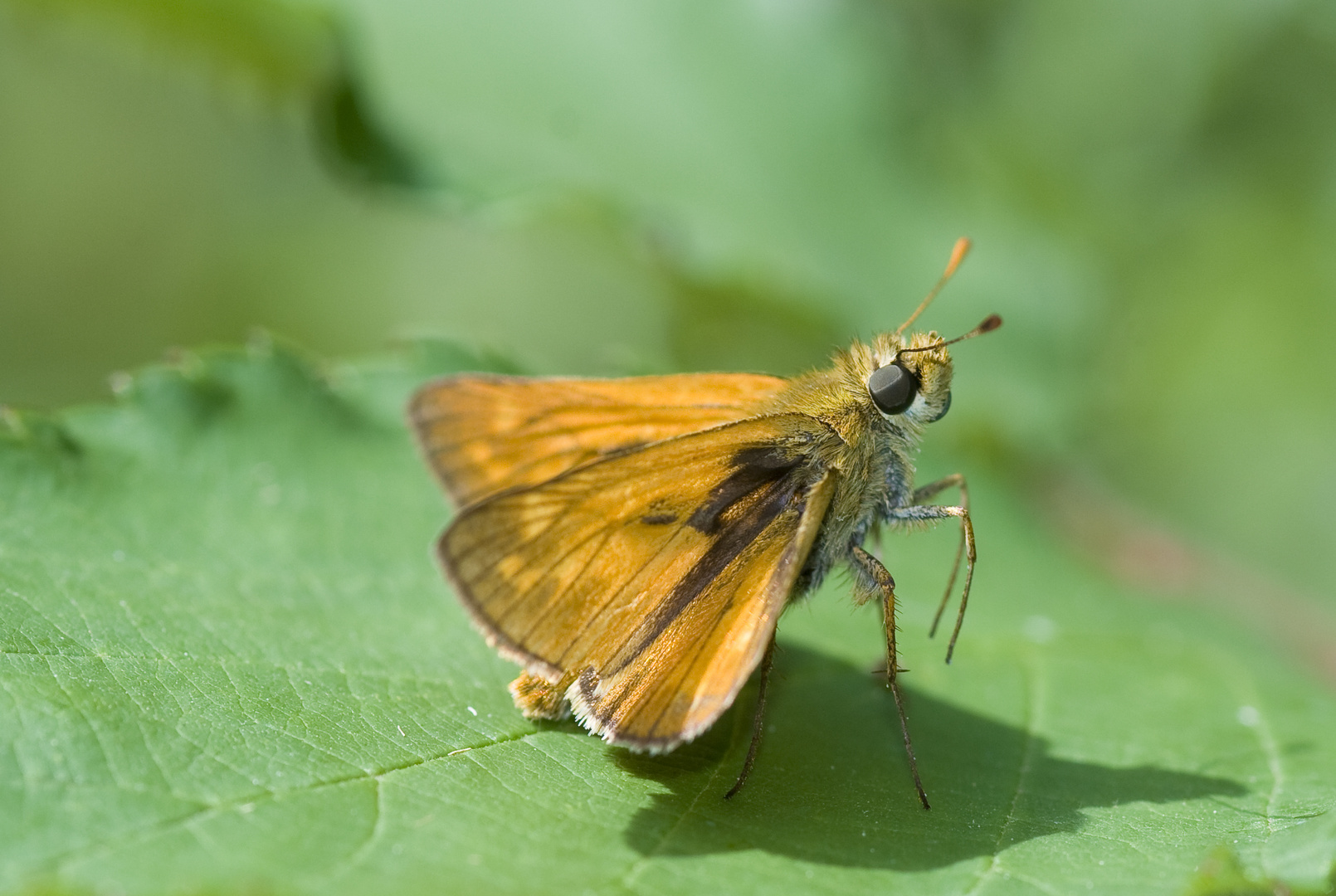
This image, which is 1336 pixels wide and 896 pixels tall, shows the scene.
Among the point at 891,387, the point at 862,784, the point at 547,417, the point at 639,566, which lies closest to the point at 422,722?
the point at 639,566

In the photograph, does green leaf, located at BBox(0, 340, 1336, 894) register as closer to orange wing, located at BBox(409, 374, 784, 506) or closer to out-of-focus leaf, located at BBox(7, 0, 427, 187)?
orange wing, located at BBox(409, 374, 784, 506)

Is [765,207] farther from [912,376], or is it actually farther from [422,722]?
[422,722]

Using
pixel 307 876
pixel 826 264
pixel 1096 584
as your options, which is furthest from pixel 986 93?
pixel 307 876

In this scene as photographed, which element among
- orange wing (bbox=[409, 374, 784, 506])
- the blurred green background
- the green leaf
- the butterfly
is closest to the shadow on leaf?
the green leaf

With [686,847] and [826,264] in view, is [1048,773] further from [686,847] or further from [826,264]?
[826,264]

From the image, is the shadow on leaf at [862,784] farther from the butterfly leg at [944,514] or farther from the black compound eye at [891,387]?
the black compound eye at [891,387]

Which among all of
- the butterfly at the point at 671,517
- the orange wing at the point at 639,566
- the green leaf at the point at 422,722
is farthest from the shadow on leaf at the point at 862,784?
the orange wing at the point at 639,566
